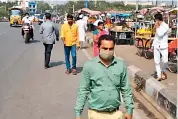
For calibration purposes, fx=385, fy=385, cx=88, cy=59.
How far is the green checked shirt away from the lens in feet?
11.5

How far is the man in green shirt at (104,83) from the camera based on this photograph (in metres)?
3.50

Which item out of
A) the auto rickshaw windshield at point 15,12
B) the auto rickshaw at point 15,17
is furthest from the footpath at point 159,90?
the auto rickshaw windshield at point 15,12

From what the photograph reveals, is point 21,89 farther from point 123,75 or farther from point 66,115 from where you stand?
point 123,75

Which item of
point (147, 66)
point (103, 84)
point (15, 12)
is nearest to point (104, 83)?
point (103, 84)

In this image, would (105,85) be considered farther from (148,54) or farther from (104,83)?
(148,54)

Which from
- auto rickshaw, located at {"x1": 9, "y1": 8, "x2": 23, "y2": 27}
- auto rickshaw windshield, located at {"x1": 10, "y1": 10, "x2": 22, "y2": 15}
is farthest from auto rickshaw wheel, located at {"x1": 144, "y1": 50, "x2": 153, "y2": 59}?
auto rickshaw windshield, located at {"x1": 10, "y1": 10, "x2": 22, "y2": 15}

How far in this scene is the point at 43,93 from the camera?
796cm

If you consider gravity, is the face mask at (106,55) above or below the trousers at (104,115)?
above

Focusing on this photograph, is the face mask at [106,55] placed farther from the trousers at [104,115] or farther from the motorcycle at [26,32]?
the motorcycle at [26,32]

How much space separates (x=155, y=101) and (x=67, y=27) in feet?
12.5

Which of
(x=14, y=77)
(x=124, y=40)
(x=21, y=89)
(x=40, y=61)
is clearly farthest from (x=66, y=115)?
(x=124, y=40)

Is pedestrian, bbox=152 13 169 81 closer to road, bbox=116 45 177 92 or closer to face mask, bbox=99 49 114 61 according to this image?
road, bbox=116 45 177 92

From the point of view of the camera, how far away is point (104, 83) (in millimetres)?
3510

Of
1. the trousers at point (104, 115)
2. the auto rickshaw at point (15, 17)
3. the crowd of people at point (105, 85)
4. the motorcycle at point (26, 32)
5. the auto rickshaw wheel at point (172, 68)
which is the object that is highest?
the auto rickshaw at point (15, 17)
